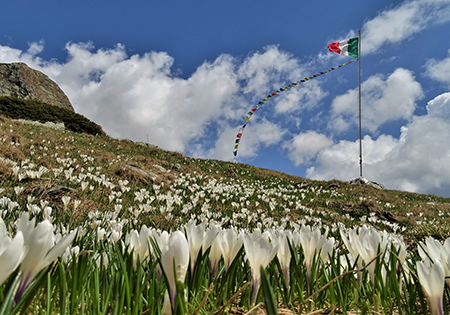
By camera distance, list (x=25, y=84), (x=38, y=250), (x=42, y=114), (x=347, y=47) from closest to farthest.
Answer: (x=38, y=250) → (x=347, y=47) → (x=42, y=114) → (x=25, y=84)

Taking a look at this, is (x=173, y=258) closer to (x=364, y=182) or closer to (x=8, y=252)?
(x=8, y=252)

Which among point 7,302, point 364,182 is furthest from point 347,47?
point 7,302

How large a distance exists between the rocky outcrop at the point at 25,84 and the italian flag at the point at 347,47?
4268cm

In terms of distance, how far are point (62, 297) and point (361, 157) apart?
28.9 meters

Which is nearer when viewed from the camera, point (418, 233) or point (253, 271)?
point (253, 271)

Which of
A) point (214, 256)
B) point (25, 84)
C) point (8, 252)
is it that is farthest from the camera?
point (25, 84)

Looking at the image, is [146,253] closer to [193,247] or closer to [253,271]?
[193,247]

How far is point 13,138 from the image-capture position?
11562 millimetres

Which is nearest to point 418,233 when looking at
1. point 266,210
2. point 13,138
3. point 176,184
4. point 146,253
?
point 266,210

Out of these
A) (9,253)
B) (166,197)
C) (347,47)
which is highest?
(347,47)

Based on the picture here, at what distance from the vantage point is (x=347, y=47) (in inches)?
1201

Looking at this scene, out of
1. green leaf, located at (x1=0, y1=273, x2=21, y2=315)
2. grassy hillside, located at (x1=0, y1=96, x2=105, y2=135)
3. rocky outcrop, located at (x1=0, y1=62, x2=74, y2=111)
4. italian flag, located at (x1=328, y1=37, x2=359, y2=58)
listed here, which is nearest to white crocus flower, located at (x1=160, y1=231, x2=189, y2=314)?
green leaf, located at (x1=0, y1=273, x2=21, y2=315)

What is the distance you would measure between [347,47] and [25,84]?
46.1 m

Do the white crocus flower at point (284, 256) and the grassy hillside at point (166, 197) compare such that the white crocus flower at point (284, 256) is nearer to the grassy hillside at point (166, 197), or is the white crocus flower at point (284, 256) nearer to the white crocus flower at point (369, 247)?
the white crocus flower at point (369, 247)
